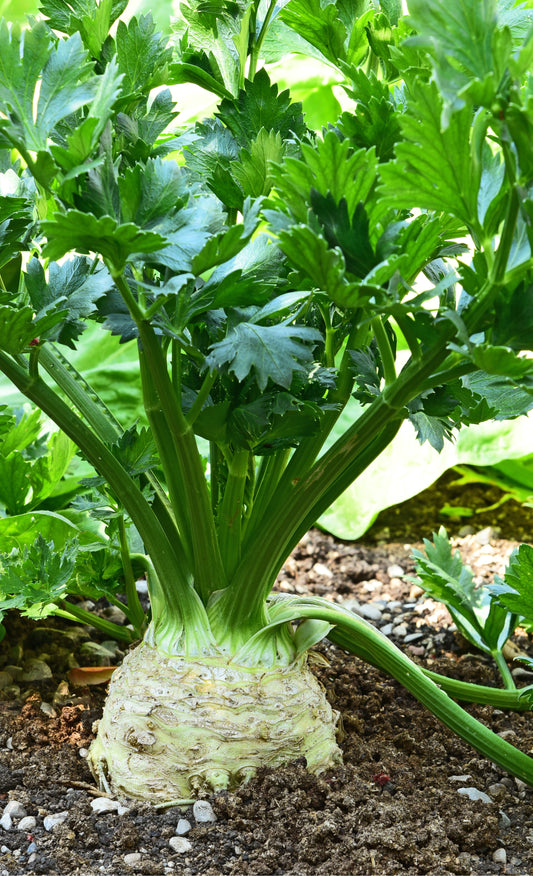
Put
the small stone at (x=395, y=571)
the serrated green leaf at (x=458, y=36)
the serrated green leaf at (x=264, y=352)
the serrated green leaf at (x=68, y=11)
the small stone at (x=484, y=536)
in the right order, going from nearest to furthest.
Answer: the serrated green leaf at (x=458, y=36), the serrated green leaf at (x=264, y=352), the serrated green leaf at (x=68, y=11), the small stone at (x=395, y=571), the small stone at (x=484, y=536)

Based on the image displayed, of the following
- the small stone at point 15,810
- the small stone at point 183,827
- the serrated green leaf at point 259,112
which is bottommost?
the small stone at point 15,810

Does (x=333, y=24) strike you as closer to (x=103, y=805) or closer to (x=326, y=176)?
(x=326, y=176)

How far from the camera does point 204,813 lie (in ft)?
2.82

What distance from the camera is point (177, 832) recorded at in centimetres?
85

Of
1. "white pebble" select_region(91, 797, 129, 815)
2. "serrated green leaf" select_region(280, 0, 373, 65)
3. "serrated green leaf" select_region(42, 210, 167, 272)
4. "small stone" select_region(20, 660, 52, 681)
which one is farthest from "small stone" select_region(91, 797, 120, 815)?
"serrated green leaf" select_region(280, 0, 373, 65)

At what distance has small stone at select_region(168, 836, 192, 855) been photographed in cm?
82

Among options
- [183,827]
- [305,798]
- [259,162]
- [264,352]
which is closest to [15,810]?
[183,827]

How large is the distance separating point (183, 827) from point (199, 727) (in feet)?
0.31

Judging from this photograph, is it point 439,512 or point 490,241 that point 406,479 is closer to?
point 439,512

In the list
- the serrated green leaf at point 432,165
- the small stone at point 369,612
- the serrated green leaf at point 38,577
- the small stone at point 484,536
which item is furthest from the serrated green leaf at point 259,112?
the small stone at point 484,536

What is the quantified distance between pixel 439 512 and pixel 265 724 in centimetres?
117

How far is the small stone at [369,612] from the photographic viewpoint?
4.90ft

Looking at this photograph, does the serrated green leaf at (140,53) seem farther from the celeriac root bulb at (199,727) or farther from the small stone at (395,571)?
the small stone at (395,571)

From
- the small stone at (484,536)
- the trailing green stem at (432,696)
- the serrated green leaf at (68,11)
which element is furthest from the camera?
the small stone at (484,536)
